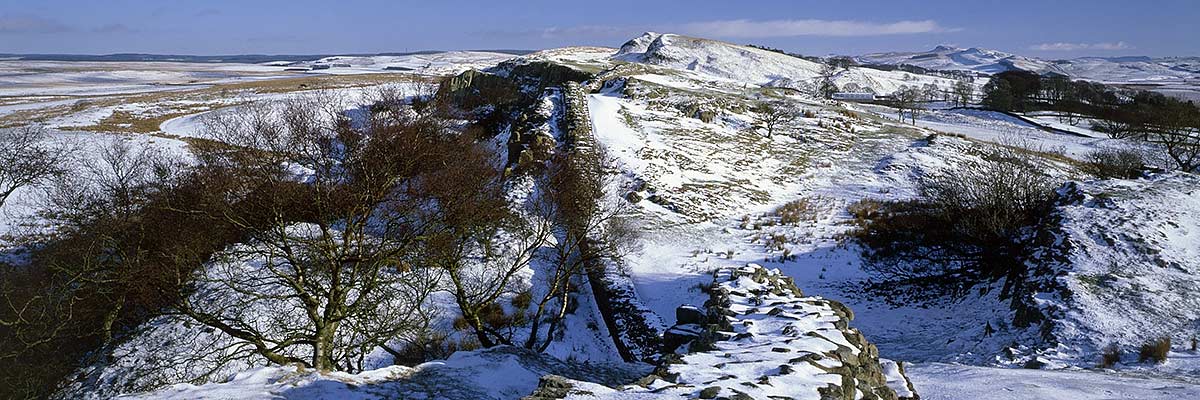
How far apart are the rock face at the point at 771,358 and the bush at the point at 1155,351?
425 cm

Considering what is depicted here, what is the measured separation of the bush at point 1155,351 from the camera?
8664 mm

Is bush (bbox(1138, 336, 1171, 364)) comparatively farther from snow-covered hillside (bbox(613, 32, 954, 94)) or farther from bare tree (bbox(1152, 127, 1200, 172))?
snow-covered hillside (bbox(613, 32, 954, 94))

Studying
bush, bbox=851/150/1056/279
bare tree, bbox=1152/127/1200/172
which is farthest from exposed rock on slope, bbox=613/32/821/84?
bush, bbox=851/150/1056/279

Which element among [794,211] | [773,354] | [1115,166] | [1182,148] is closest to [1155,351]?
[773,354]

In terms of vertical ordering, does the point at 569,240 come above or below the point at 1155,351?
above

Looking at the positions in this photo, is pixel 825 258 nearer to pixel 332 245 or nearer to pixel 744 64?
pixel 332 245

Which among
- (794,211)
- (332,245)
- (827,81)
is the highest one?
(827,81)

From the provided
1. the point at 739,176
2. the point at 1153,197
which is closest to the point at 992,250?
the point at 1153,197

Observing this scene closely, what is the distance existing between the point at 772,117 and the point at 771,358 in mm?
28222

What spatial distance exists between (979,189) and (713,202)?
24.9ft

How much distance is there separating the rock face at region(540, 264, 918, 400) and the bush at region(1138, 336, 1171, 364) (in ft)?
13.9

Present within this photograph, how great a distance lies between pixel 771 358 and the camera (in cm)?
648

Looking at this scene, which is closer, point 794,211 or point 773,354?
point 773,354

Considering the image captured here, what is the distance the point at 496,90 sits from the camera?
158 ft
